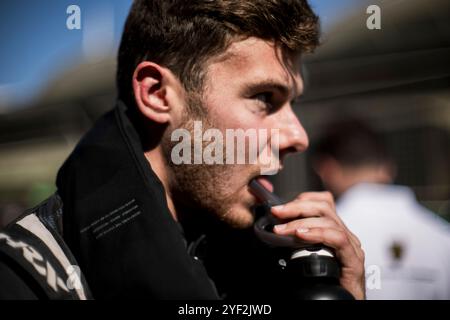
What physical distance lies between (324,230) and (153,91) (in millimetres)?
593

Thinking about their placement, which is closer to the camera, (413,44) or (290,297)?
(290,297)

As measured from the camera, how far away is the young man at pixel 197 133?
1151mm

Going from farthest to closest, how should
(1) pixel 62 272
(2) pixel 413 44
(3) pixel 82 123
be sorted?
(3) pixel 82 123, (2) pixel 413 44, (1) pixel 62 272

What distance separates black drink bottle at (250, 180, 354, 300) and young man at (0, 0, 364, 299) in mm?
27

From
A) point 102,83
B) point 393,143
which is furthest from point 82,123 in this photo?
point 393,143

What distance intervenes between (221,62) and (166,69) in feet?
0.52

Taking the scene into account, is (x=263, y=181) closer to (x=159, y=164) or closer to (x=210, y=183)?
(x=210, y=183)

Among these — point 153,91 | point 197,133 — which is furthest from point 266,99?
point 153,91

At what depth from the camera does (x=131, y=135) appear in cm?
128

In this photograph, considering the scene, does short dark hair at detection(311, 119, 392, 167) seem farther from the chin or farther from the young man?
the chin

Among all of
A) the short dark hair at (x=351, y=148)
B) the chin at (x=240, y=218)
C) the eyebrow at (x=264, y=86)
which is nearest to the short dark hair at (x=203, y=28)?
the eyebrow at (x=264, y=86)

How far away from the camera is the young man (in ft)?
3.78
